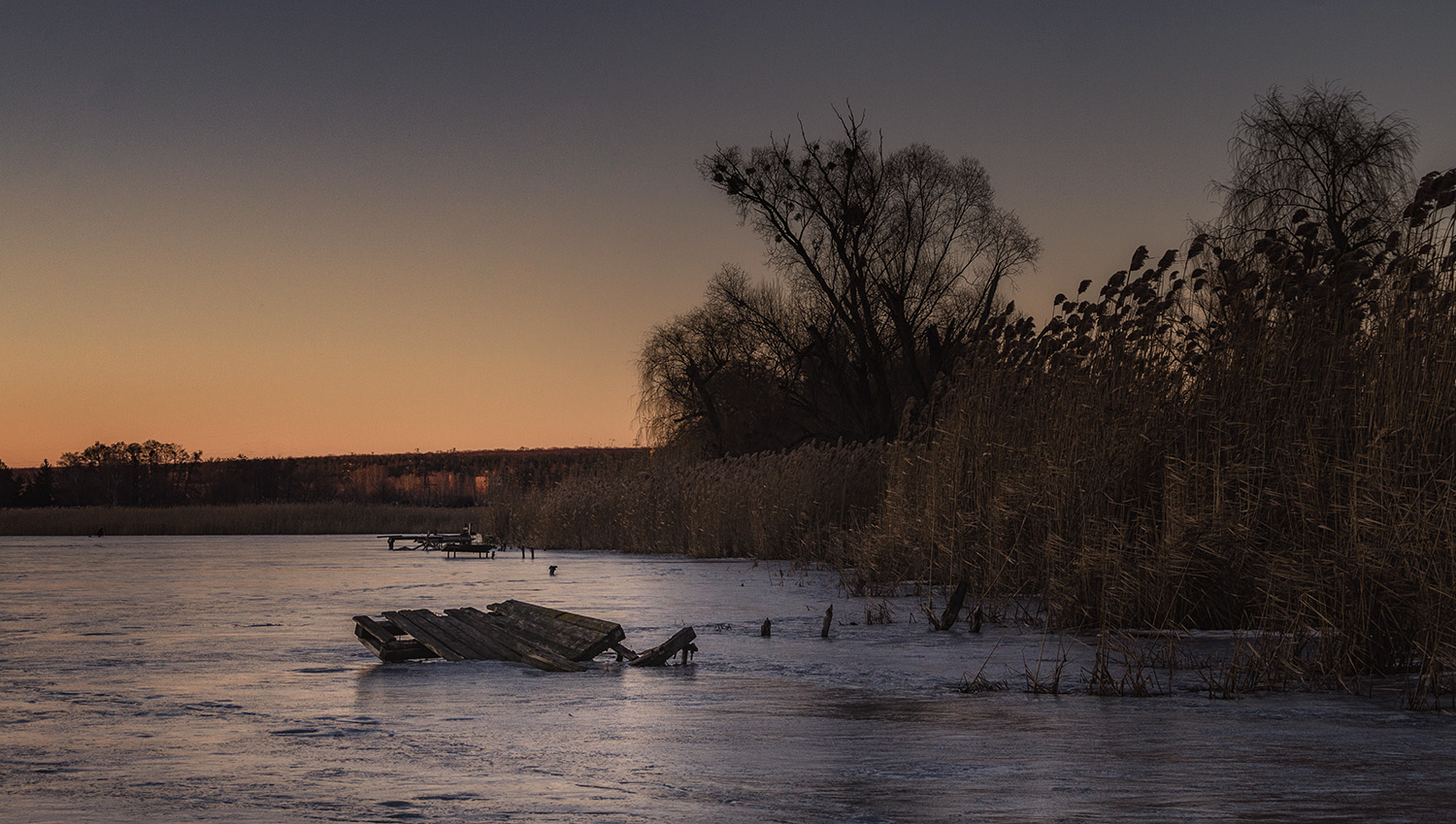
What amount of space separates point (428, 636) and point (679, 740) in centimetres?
424

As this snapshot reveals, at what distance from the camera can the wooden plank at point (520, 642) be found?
9.15 meters

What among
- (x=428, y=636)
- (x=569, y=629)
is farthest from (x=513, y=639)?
(x=428, y=636)

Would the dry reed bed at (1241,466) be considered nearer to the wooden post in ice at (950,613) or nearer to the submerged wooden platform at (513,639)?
the wooden post in ice at (950,613)

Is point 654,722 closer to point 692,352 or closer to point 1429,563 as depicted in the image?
point 1429,563

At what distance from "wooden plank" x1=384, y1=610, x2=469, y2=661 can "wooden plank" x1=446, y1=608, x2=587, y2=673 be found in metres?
0.35

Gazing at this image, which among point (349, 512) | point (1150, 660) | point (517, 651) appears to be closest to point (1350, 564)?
point (1150, 660)

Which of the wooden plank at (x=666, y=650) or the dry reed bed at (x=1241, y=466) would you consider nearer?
the dry reed bed at (x=1241, y=466)

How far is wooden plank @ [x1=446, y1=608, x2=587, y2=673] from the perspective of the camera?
360 inches

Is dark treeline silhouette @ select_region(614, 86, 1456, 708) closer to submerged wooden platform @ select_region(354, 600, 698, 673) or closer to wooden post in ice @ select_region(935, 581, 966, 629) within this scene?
wooden post in ice @ select_region(935, 581, 966, 629)

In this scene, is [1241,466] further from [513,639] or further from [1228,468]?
[513,639]

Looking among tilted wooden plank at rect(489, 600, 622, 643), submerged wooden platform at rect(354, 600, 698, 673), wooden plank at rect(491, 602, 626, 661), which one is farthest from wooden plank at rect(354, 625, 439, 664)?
tilted wooden plank at rect(489, 600, 622, 643)

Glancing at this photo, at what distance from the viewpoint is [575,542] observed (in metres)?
32.3

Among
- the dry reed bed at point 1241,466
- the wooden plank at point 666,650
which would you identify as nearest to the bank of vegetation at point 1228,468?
the dry reed bed at point 1241,466

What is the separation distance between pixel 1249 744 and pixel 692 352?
3934 centimetres
